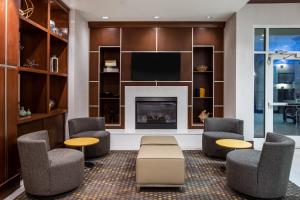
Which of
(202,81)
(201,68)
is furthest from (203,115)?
(201,68)

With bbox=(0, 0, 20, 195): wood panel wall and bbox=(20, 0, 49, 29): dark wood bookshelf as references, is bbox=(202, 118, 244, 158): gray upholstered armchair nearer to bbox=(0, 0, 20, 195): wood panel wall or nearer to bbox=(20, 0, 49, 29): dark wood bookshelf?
bbox=(0, 0, 20, 195): wood panel wall

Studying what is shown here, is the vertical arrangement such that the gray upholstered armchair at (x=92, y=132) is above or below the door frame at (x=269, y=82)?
below

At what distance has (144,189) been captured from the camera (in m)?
3.66

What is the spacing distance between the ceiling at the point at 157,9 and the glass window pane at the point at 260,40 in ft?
2.52

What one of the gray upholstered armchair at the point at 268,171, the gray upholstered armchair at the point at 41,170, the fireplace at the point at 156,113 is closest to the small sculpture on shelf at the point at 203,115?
the fireplace at the point at 156,113

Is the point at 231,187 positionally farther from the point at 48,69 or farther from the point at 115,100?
the point at 115,100

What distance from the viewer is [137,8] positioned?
5570 mm

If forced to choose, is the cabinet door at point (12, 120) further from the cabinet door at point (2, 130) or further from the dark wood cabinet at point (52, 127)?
the dark wood cabinet at point (52, 127)

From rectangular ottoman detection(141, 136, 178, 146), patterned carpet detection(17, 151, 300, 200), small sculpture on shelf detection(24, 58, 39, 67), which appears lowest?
patterned carpet detection(17, 151, 300, 200)

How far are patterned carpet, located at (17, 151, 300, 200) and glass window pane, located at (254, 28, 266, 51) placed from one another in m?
2.84

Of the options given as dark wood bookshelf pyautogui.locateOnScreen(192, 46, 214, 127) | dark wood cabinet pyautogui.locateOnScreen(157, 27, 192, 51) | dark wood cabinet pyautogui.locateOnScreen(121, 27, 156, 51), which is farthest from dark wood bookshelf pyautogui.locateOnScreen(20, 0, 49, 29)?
dark wood bookshelf pyautogui.locateOnScreen(192, 46, 214, 127)

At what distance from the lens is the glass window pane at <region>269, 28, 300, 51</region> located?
608 centimetres

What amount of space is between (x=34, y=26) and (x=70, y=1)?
1177 millimetres

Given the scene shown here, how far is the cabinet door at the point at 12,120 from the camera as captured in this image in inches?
136
